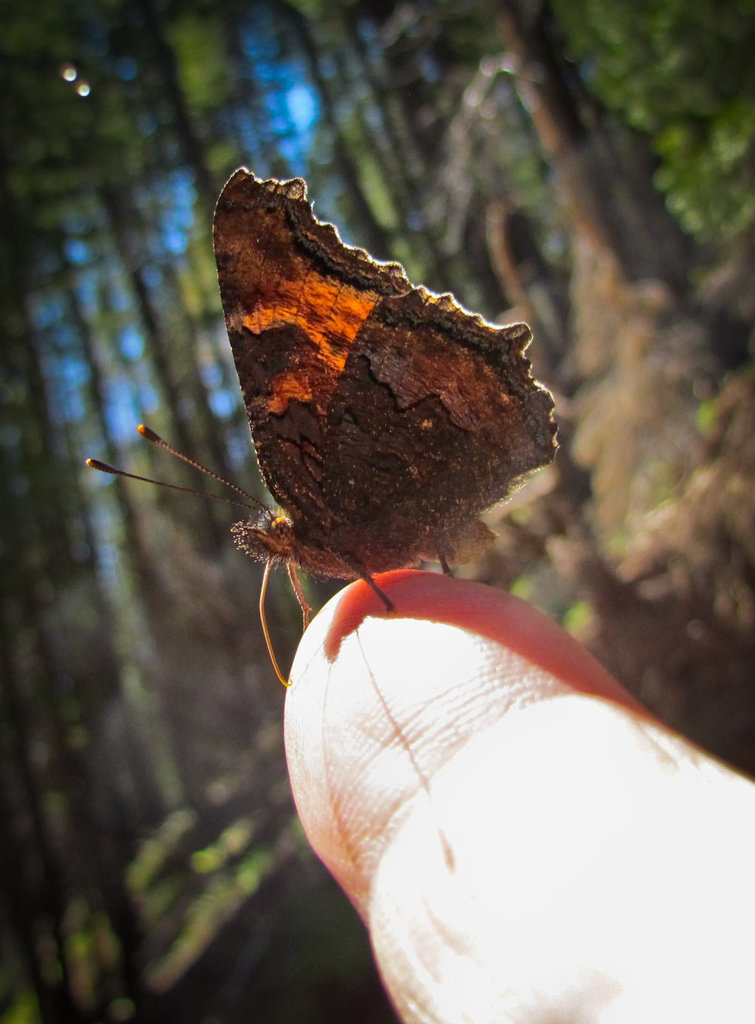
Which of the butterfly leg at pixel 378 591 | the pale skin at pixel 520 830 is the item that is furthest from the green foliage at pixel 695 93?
the pale skin at pixel 520 830

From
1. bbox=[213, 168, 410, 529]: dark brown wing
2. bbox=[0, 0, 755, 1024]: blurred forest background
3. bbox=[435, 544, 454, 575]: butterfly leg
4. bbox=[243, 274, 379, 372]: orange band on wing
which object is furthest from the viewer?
bbox=[0, 0, 755, 1024]: blurred forest background

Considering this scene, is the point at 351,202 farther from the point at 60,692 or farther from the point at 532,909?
the point at 60,692

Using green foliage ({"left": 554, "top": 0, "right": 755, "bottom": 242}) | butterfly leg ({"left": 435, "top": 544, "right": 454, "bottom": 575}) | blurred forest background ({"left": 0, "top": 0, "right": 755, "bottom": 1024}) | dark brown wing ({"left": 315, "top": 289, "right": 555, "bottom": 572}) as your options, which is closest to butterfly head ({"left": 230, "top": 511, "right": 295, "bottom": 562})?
dark brown wing ({"left": 315, "top": 289, "right": 555, "bottom": 572})

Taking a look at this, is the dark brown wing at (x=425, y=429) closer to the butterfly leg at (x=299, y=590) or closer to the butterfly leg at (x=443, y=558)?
the butterfly leg at (x=443, y=558)

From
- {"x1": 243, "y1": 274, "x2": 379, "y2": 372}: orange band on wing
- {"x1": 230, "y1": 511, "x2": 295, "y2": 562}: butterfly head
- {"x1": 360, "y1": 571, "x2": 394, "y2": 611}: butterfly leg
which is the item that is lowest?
{"x1": 360, "y1": 571, "x2": 394, "y2": 611}: butterfly leg

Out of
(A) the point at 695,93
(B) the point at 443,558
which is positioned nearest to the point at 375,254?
(B) the point at 443,558

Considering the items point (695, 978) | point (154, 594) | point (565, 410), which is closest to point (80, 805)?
point (154, 594)

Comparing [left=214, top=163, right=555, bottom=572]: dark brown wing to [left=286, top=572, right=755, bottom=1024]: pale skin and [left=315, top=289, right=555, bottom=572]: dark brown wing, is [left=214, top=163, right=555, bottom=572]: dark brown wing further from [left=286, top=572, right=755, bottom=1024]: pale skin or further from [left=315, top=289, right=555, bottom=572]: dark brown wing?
[left=286, top=572, right=755, bottom=1024]: pale skin
